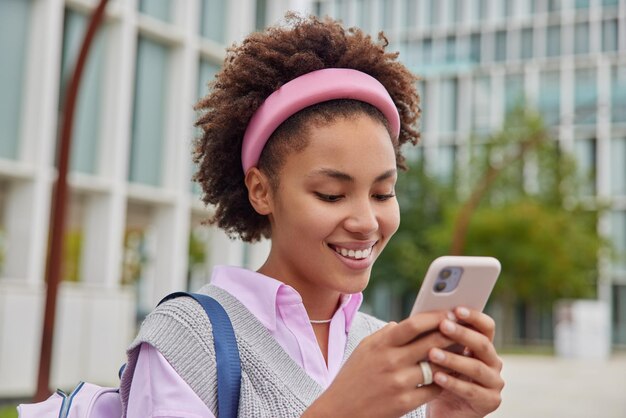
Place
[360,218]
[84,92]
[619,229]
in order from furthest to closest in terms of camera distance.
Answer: [619,229]
[84,92]
[360,218]

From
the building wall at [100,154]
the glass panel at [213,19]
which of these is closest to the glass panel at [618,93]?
the building wall at [100,154]

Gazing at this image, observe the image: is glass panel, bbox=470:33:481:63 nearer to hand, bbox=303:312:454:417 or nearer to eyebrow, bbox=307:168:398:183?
eyebrow, bbox=307:168:398:183

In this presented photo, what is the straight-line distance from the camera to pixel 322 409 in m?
1.55

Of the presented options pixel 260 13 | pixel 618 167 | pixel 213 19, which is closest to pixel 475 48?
pixel 618 167

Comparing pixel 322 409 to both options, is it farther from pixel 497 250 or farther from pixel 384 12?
pixel 384 12

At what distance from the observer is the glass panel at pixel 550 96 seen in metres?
49.5

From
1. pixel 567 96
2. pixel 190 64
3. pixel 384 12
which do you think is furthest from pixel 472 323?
pixel 384 12

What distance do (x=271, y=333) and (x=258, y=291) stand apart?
88 millimetres

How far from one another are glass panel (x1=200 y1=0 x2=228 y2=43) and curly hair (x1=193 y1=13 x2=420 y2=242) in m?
16.3

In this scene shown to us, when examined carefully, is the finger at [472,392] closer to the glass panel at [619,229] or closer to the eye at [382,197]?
the eye at [382,197]

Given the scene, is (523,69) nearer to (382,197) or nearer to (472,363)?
(382,197)

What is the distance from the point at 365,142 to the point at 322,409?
1.69 ft

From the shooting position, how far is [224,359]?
1.70 meters

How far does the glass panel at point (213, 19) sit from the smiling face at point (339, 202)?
16683 millimetres
